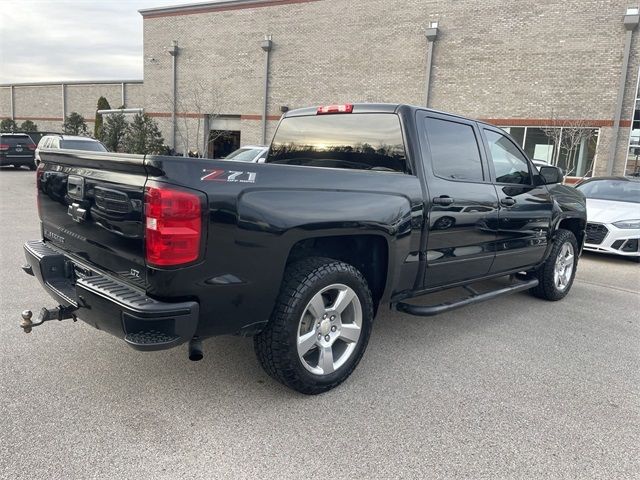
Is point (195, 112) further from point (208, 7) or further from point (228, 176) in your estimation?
point (228, 176)

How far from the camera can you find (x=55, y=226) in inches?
142

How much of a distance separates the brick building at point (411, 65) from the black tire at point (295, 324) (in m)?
19.7

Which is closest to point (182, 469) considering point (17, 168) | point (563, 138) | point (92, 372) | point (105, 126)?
point (92, 372)

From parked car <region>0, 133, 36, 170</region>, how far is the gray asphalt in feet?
69.7

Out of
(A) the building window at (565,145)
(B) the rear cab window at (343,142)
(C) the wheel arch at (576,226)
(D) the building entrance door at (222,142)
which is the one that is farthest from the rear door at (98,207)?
(D) the building entrance door at (222,142)

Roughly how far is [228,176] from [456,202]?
213 centimetres

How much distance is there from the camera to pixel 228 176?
2684 mm

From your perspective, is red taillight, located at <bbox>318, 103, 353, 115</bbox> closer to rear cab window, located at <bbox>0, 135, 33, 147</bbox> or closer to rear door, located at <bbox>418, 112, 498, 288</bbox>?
rear door, located at <bbox>418, 112, 498, 288</bbox>

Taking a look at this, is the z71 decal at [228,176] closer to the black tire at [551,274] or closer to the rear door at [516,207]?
the rear door at [516,207]

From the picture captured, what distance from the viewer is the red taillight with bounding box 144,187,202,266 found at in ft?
8.20

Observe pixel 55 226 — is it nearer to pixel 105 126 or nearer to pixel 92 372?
pixel 92 372

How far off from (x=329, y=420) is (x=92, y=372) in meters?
1.69

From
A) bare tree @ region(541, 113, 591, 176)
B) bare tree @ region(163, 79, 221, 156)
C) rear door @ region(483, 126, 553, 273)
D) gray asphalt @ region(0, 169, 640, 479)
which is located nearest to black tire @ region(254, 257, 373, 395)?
gray asphalt @ region(0, 169, 640, 479)

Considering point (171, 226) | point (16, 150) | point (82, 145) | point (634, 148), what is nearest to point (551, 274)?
point (171, 226)
